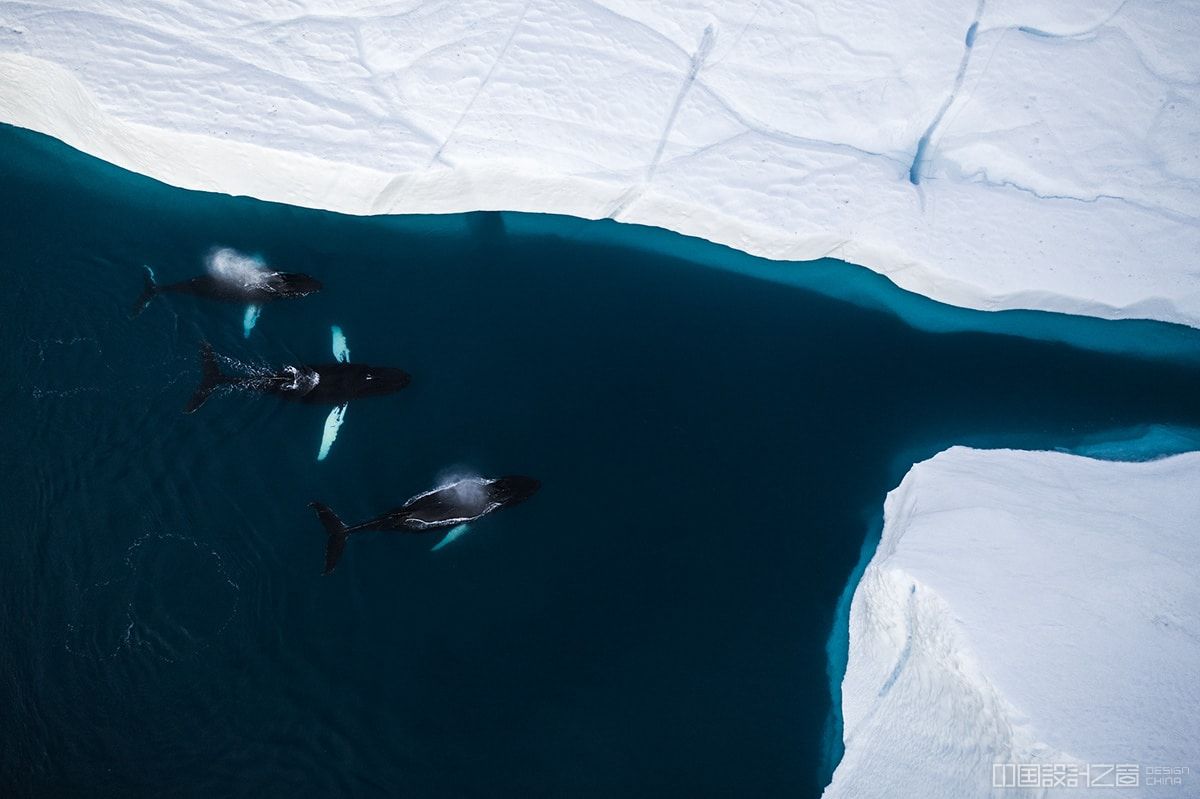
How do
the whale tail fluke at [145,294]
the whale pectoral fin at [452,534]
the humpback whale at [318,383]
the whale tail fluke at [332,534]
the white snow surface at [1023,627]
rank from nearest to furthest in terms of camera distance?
the white snow surface at [1023,627] < the whale tail fluke at [332,534] < the whale pectoral fin at [452,534] < the humpback whale at [318,383] < the whale tail fluke at [145,294]

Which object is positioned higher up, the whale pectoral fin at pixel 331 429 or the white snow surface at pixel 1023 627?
the whale pectoral fin at pixel 331 429

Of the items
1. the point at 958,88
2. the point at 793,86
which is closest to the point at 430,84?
the point at 793,86

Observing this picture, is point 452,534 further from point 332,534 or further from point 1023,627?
point 1023,627

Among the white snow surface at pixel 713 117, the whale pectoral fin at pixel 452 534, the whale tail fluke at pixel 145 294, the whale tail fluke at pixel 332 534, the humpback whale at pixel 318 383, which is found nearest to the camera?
the whale tail fluke at pixel 332 534

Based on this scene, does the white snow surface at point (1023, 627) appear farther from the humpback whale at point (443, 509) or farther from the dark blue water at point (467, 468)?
the humpback whale at point (443, 509)

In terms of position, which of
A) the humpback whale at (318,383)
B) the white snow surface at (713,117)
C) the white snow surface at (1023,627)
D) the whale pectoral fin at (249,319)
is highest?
the white snow surface at (713,117)

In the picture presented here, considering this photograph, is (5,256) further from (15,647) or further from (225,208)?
(15,647)

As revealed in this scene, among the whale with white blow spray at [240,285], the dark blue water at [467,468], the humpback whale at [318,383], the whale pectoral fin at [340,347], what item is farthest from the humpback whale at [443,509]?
the whale with white blow spray at [240,285]

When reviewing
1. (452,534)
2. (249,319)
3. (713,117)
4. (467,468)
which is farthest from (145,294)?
(713,117)
